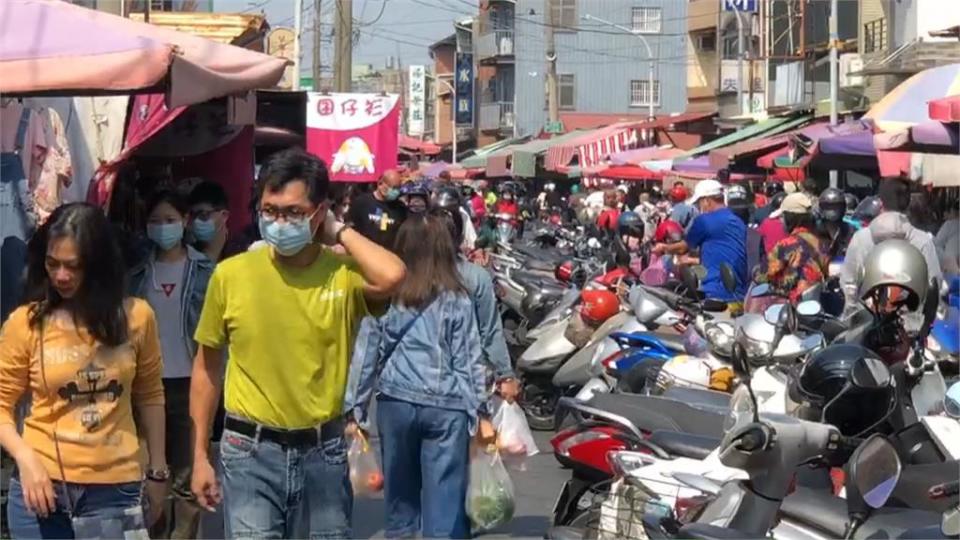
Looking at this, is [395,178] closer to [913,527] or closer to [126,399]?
[126,399]

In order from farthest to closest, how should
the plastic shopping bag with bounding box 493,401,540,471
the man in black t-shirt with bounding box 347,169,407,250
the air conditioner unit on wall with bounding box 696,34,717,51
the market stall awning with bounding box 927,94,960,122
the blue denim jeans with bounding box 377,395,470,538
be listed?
1. the air conditioner unit on wall with bounding box 696,34,717,51
2. the market stall awning with bounding box 927,94,960,122
3. the man in black t-shirt with bounding box 347,169,407,250
4. the plastic shopping bag with bounding box 493,401,540,471
5. the blue denim jeans with bounding box 377,395,470,538

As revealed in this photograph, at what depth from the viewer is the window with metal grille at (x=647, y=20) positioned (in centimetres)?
6856

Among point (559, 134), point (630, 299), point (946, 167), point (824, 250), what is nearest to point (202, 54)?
point (630, 299)

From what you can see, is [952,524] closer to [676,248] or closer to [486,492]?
[486,492]

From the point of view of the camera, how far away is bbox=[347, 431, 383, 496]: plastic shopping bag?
23.4 ft

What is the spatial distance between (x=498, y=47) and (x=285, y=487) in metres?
73.5

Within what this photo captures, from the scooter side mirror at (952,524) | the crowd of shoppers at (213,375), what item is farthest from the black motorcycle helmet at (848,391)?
the crowd of shoppers at (213,375)

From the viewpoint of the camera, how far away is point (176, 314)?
7.23 m

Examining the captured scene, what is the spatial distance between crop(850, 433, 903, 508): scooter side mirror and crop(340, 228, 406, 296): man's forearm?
5.17ft

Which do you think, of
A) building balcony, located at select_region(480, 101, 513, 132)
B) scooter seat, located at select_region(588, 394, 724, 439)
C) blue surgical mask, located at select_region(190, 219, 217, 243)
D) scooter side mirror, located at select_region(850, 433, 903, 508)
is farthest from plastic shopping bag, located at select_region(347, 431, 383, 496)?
building balcony, located at select_region(480, 101, 513, 132)

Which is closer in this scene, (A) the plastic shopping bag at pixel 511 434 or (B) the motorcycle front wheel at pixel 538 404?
(A) the plastic shopping bag at pixel 511 434

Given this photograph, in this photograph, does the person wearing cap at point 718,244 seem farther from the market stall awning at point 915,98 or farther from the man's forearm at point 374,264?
the man's forearm at point 374,264

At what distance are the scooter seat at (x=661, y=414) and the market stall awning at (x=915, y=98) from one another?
7.40 m

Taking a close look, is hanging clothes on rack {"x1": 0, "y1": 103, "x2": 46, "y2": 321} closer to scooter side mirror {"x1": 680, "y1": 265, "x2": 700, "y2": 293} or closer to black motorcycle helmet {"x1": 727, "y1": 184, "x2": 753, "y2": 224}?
scooter side mirror {"x1": 680, "y1": 265, "x2": 700, "y2": 293}
